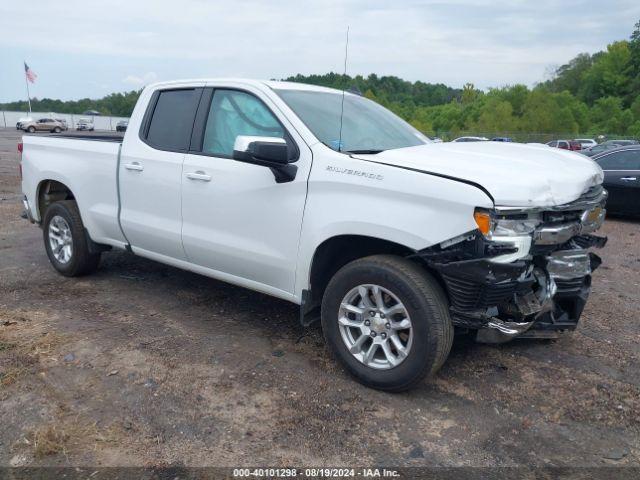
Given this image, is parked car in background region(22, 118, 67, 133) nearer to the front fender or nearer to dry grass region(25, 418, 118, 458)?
the front fender

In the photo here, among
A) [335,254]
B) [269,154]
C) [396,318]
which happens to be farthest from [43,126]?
[396,318]

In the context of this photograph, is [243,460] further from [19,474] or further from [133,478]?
[19,474]

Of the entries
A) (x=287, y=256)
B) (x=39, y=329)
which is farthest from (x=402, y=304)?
(x=39, y=329)

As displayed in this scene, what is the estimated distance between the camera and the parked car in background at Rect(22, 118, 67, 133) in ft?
153

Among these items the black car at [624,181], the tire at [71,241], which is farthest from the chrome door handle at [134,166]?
A: the black car at [624,181]

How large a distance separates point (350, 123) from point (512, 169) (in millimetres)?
1402

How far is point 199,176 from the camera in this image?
4.20m

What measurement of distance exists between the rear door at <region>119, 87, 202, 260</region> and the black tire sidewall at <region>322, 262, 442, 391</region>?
1562 millimetres

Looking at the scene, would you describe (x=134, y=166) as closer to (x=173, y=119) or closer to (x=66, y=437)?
(x=173, y=119)

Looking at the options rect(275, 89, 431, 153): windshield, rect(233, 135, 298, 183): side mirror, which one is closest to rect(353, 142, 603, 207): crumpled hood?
rect(275, 89, 431, 153): windshield

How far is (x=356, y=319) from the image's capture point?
358 cm

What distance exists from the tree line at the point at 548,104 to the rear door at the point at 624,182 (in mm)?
31794

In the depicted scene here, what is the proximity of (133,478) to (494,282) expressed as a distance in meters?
2.08

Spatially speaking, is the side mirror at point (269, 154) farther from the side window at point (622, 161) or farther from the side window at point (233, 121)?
the side window at point (622, 161)
